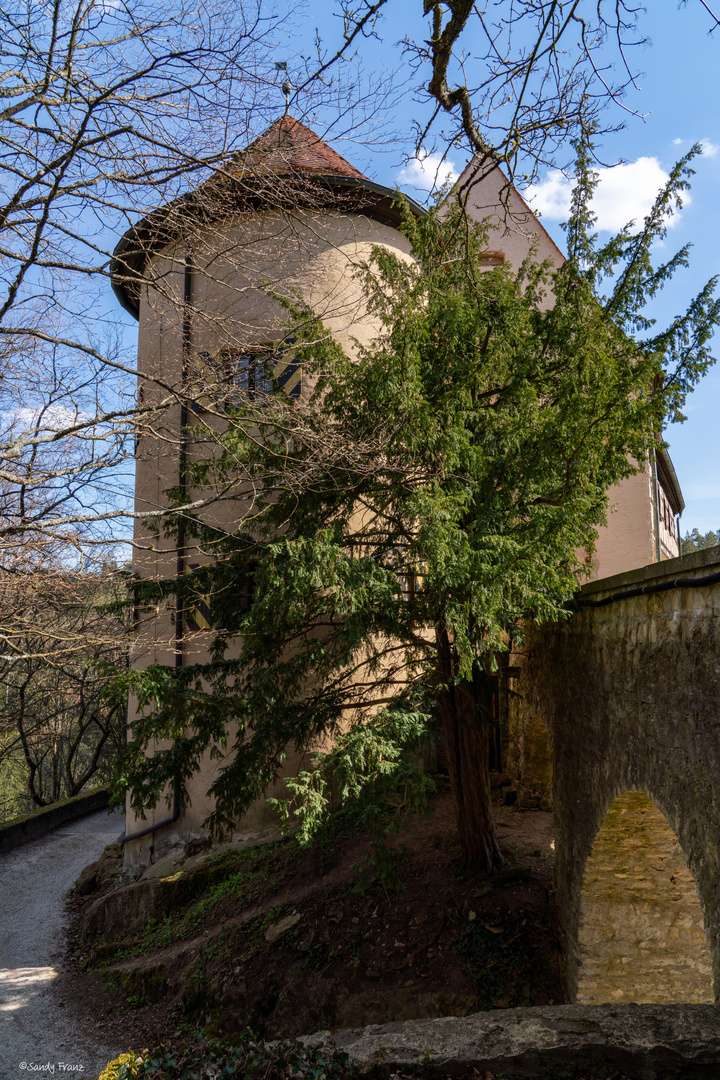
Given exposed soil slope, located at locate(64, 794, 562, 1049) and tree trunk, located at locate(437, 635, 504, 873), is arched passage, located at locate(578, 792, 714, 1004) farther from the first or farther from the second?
tree trunk, located at locate(437, 635, 504, 873)

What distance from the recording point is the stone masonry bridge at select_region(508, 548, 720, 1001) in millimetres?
3795

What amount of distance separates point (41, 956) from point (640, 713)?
935 cm

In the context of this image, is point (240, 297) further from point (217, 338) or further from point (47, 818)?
point (47, 818)

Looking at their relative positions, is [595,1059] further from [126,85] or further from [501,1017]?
[126,85]

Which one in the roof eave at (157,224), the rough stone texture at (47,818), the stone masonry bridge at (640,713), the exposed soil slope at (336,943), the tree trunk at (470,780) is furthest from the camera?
the rough stone texture at (47,818)

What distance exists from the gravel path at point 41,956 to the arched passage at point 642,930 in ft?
15.7

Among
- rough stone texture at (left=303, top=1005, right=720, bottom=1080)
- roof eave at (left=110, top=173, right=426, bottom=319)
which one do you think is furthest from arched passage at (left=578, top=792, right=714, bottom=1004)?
roof eave at (left=110, top=173, right=426, bottom=319)

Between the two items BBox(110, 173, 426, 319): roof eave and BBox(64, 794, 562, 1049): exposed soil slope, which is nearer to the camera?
BBox(110, 173, 426, 319): roof eave

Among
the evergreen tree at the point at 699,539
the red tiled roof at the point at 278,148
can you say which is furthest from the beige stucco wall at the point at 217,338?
the evergreen tree at the point at 699,539

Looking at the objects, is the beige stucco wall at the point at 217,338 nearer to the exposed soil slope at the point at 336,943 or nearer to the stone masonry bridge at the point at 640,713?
the exposed soil slope at the point at 336,943

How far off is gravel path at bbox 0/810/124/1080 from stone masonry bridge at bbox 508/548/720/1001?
5.21 meters

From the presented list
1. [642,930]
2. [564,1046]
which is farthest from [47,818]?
[564,1046]

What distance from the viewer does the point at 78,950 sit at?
10.1 m

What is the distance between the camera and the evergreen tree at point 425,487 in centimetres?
590
